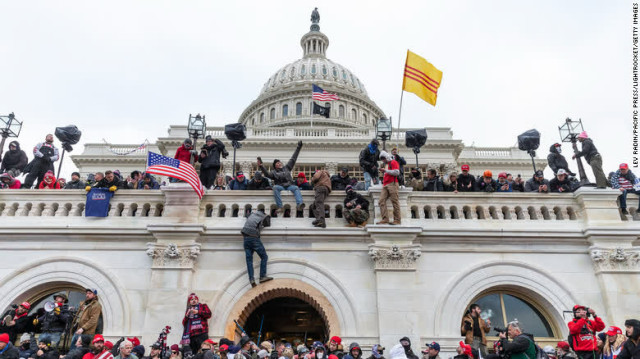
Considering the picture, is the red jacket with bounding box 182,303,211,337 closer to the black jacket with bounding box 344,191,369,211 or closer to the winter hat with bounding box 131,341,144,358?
the winter hat with bounding box 131,341,144,358

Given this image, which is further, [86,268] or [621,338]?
[86,268]

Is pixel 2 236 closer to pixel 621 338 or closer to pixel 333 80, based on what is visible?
pixel 621 338

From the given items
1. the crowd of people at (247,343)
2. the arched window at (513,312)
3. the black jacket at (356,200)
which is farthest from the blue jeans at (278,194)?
the arched window at (513,312)

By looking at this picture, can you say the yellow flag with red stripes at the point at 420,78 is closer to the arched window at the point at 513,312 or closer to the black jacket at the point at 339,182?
the black jacket at the point at 339,182

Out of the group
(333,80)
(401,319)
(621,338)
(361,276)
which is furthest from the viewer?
(333,80)

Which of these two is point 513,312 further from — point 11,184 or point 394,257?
point 11,184

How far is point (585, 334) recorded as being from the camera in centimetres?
839

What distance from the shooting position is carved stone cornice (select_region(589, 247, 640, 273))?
35.7 ft

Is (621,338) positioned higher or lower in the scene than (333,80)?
lower

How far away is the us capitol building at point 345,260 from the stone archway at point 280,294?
1.3 inches

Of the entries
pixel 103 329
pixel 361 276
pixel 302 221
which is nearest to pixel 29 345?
pixel 103 329

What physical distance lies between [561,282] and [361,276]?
4.84m

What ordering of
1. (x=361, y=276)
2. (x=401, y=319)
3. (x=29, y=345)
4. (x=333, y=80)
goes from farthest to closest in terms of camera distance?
1. (x=333, y=80)
2. (x=361, y=276)
3. (x=401, y=319)
4. (x=29, y=345)

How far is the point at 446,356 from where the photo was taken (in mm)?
10117
